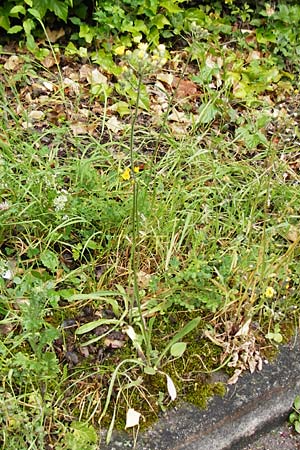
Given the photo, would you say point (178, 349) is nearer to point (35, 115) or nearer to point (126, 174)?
point (126, 174)

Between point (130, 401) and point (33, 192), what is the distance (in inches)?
37.2

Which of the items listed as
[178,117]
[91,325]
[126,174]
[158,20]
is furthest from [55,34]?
[91,325]

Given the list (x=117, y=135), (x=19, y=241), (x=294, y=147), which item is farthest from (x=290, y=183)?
(x=19, y=241)

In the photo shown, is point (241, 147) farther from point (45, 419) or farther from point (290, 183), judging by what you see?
point (45, 419)

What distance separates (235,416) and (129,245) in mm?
765

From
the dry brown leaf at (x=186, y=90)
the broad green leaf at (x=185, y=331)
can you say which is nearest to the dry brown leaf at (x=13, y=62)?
the dry brown leaf at (x=186, y=90)

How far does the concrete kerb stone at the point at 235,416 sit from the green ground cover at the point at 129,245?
0.14 feet

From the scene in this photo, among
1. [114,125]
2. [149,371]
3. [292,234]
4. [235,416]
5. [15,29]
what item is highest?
[15,29]

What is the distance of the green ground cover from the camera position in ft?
7.02

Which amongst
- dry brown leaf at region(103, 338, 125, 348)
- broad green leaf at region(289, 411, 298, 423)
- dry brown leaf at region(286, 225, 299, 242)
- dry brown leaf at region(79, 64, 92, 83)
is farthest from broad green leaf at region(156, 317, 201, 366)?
dry brown leaf at region(79, 64, 92, 83)

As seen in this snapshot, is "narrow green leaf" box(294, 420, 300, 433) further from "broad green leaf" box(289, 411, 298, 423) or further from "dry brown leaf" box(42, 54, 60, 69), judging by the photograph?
"dry brown leaf" box(42, 54, 60, 69)

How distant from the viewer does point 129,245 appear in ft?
8.43

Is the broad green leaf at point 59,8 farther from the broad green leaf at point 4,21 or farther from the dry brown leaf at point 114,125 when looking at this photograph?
the dry brown leaf at point 114,125

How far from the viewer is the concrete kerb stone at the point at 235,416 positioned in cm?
214
